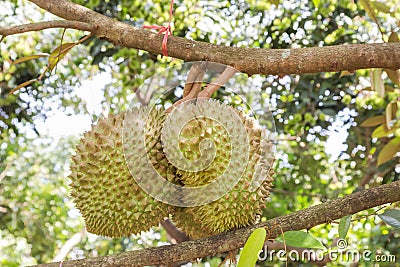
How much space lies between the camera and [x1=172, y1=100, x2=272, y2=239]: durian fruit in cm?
65

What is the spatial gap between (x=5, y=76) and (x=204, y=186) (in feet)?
5.04

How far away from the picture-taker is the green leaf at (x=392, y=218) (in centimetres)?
65

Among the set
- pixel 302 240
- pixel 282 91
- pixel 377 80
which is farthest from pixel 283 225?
pixel 282 91

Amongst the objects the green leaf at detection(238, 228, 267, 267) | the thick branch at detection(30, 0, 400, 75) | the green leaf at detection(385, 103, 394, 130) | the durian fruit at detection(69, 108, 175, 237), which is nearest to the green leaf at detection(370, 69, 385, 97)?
the green leaf at detection(385, 103, 394, 130)

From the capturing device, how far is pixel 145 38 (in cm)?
68

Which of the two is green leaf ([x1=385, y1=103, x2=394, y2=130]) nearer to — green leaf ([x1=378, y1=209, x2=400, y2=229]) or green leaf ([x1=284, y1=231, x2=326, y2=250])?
green leaf ([x1=378, y1=209, x2=400, y2=229])

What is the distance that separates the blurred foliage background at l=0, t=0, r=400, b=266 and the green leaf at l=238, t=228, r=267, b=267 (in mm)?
677

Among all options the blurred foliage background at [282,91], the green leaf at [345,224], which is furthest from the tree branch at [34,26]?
the blurred foliage background at [282,91]

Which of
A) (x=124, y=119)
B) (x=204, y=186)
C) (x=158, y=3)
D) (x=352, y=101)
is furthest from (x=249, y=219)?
(x=158, y=3)

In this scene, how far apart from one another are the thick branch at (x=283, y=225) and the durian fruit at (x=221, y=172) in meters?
0.04

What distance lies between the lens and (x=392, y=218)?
2.17 feet

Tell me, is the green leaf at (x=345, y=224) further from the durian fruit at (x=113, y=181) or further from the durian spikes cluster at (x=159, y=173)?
the durian fruit at (x=113, y=181)

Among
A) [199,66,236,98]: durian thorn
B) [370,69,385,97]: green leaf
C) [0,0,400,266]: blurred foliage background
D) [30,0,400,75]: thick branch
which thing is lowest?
[0,0,400,266]: blurred foliage background

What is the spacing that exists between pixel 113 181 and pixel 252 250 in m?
0.24
